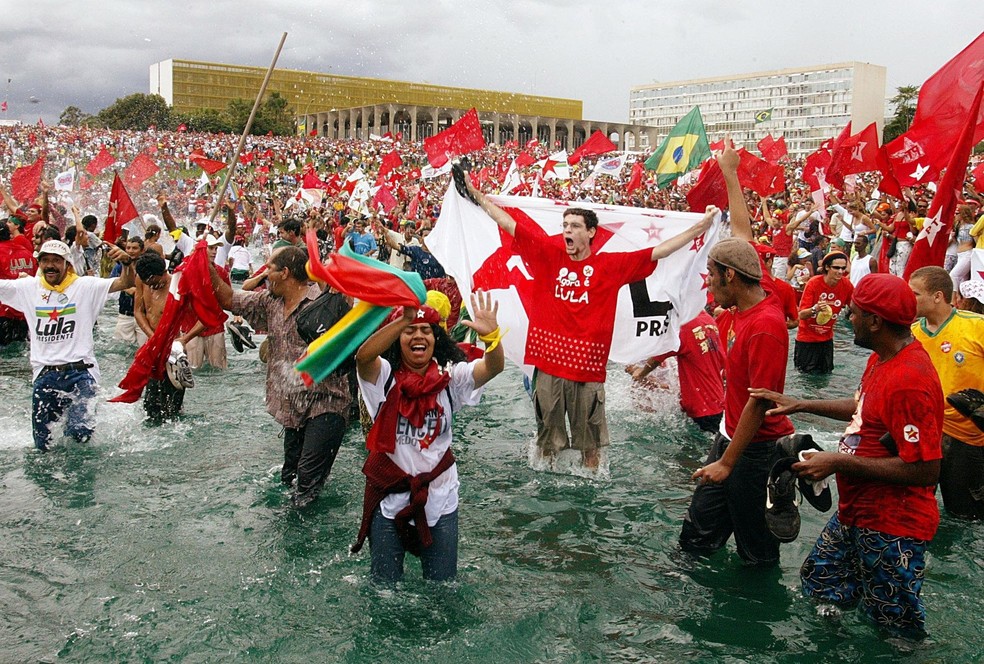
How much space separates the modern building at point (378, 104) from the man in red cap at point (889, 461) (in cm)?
8165

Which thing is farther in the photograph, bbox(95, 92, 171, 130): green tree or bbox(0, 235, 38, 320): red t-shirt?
bbox(95, 92, 171, 130): green tree

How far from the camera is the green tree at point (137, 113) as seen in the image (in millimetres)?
84988

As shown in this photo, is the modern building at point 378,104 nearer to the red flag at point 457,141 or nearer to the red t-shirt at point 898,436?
the red flag at point 457,141

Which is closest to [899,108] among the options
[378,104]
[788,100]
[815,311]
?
[788,100]

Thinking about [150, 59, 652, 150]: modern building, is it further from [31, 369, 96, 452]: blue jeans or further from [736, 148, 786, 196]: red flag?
[31, 369, 96, 452]: blue jeans

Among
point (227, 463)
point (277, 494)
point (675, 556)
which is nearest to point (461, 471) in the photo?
point (277, 494)

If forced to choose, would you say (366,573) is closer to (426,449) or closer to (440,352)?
(426,449)

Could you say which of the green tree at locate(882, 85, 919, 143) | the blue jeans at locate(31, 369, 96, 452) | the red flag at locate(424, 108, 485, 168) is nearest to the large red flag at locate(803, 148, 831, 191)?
the red flag at locate(424, 108, 485, 168)

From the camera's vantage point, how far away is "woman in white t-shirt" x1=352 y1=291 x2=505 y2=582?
155 inches

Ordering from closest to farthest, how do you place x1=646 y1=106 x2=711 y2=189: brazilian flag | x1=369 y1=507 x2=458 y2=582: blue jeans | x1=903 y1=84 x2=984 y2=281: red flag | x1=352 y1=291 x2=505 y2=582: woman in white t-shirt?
x1=352 y1=291 x2=505 y2=582: woman in white t-shirt
x1=369 y1=507 x2=458 y2=582: blue jeans
x1=903 y1=84 x2=984 y2=281: red flag
x1=646 y1=106 x2=711 y2=189: brazilian flag

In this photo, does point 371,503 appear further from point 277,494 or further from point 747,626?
point 277,494

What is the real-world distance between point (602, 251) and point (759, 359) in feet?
10.1

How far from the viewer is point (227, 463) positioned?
23.9 feet

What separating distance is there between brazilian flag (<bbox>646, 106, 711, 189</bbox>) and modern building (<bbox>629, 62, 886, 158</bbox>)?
233 ft
